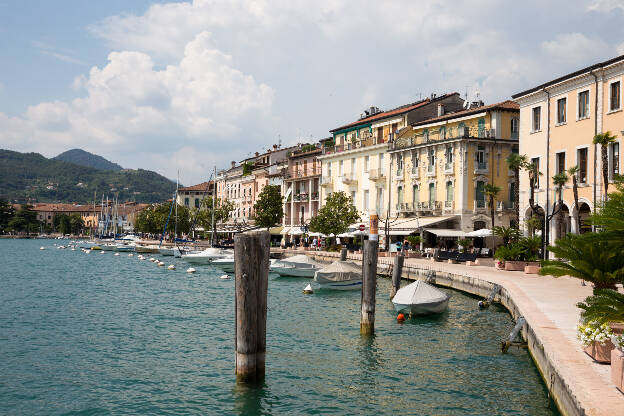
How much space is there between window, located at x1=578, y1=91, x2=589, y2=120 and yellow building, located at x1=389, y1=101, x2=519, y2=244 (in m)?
14.4

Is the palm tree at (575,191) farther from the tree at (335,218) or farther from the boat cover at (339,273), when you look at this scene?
the tree at (335,218)

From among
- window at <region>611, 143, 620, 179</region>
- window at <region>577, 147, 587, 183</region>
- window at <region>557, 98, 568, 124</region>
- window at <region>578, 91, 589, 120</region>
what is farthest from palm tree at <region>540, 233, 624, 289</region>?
window at <region>557, 98, 568, 124</region>

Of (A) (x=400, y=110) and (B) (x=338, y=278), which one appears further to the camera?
(A) (x=400, y=110)

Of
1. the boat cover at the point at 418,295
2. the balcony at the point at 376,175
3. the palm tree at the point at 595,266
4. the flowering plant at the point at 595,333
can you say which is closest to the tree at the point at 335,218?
the balcony at the point at 376,175

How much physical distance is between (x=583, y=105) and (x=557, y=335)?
26617 millimetres

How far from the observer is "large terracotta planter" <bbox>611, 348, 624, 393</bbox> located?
9.39m

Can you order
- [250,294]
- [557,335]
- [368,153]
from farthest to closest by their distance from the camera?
[368,153]
[557,335]
[250,294]

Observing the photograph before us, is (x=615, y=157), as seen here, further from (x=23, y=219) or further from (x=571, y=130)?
(x=23, y=219)

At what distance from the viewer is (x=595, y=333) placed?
1117 centimetres

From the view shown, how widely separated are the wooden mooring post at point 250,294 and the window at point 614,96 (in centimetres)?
2879

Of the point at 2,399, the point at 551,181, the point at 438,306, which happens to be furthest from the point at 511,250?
the point at 2,399

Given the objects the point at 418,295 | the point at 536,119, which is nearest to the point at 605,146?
the point at 536,119

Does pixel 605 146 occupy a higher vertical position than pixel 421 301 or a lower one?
higher

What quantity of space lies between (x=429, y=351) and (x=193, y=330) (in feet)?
27.5
